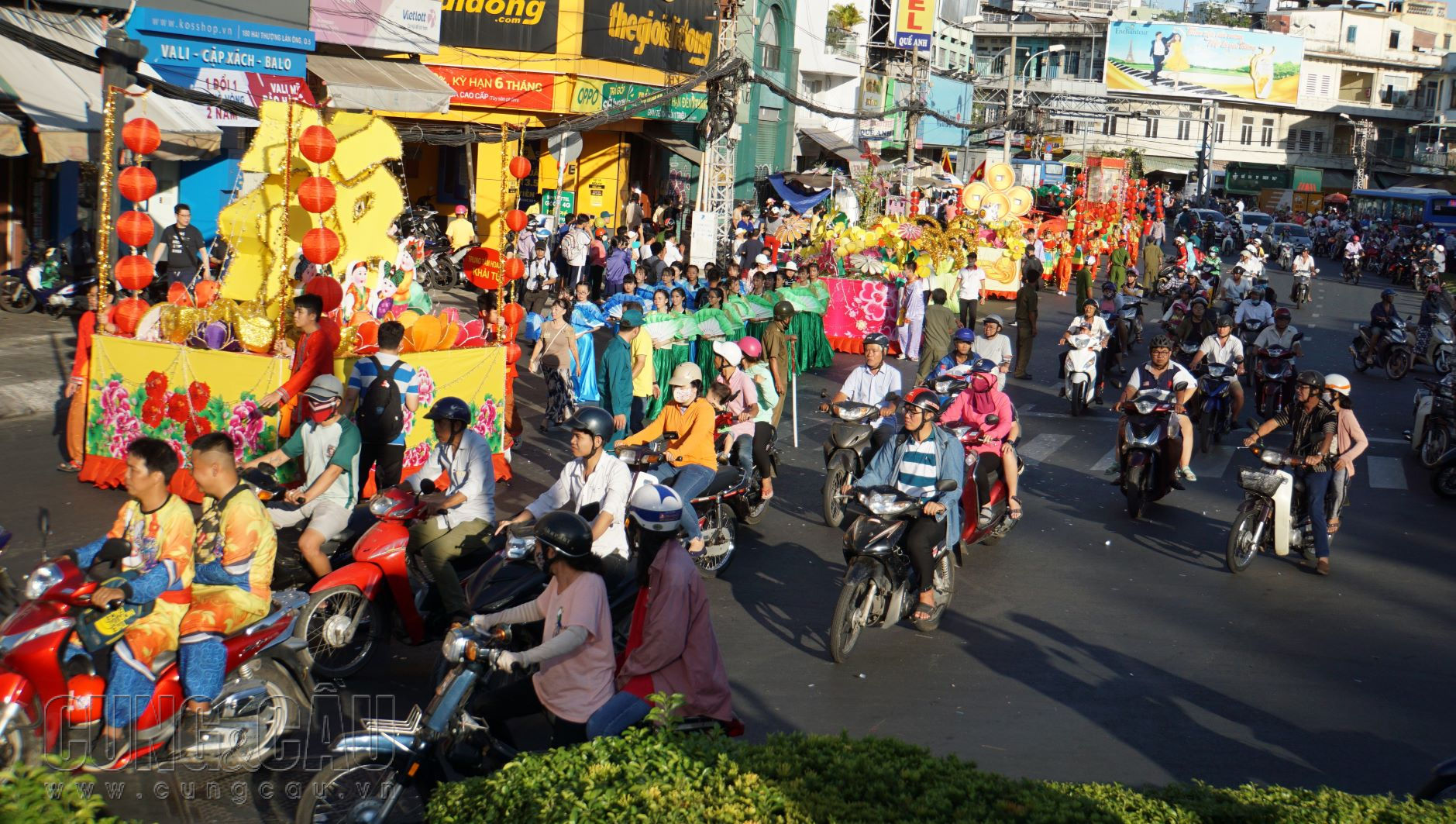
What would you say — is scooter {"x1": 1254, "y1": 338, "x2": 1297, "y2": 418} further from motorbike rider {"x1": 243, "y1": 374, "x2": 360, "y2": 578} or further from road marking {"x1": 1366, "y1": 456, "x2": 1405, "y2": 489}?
motorbike rider {"x1": 243, "y1": 374, "x2": 360, "y2": 578}

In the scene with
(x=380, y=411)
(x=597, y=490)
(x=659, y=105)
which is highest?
(x=659, y=105)

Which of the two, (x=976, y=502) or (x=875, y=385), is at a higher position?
(x=875, y=385)

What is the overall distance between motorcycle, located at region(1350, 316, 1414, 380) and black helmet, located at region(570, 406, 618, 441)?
18.7 m

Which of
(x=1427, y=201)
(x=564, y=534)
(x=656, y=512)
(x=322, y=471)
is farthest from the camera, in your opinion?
(x=1427, y=201)

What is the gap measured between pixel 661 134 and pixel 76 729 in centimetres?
3161

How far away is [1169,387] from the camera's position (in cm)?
1319

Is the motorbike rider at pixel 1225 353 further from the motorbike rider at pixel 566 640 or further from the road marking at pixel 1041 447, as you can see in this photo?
the motorbike rider at pixel 566 640

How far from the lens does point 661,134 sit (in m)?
36.2

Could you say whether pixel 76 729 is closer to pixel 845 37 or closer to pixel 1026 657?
pixel 1026 657

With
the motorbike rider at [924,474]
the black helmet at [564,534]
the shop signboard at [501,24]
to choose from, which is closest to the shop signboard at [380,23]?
the shop signboard at [501,24]

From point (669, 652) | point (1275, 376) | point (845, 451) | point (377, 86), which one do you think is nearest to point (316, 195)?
point (845, 451)

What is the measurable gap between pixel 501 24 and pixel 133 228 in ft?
61.7

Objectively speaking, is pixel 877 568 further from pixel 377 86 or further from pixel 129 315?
pixel 377 86

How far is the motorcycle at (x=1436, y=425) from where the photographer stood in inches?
603
